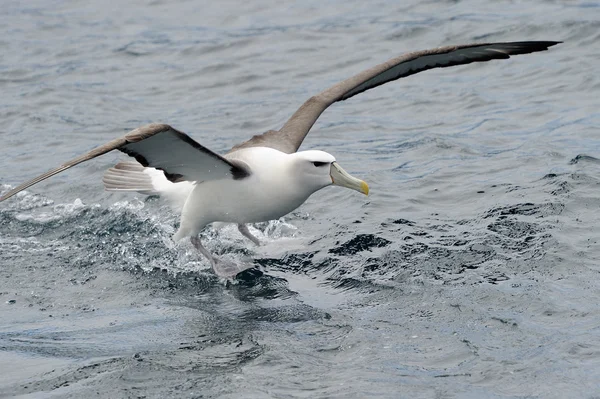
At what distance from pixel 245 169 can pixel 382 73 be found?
1.98 m

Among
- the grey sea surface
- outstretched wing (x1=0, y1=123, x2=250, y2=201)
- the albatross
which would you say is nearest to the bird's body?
the albatross

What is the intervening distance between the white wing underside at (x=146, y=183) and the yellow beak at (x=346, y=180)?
1761mm

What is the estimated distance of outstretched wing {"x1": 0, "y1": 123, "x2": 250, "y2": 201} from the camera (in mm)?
7062

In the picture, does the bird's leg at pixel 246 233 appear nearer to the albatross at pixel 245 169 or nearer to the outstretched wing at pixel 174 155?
the albatross at pixel 245 169

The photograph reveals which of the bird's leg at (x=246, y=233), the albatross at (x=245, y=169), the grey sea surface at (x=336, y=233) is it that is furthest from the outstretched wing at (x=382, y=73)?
the grey sea surface at (x=336, y=233)

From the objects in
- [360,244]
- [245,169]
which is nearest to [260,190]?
[245,169]

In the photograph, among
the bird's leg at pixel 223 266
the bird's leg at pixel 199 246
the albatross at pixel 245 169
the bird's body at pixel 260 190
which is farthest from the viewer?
the bird's leg at pixel 199 246

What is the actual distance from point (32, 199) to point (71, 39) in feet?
27.7

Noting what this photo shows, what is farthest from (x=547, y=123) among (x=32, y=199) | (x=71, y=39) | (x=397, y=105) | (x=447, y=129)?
(x=71, y=39)

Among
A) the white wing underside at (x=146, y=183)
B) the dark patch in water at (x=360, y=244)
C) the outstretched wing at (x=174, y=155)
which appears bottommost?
the dark patch in water at (x=360, y=244)

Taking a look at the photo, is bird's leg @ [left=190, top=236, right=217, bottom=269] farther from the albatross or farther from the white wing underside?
the white wing underside

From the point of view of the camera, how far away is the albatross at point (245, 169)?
305 inches

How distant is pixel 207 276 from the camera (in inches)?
333

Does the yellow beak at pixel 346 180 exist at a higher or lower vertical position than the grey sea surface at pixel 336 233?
higher
